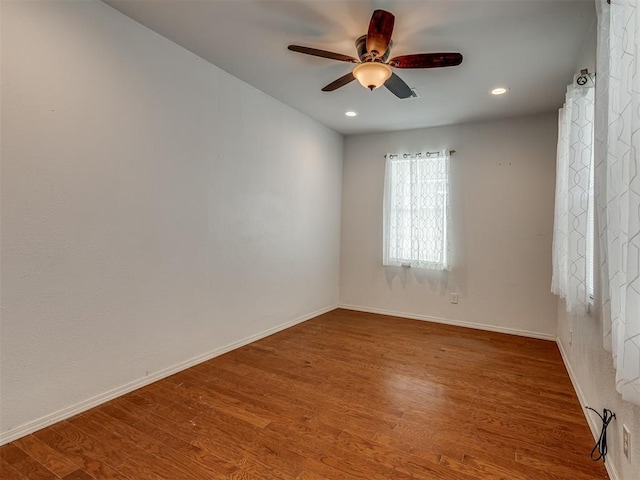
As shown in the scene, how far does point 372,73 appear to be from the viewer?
2.26 metres

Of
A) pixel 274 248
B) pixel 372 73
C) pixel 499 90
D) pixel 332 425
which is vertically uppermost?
pixel 499 90

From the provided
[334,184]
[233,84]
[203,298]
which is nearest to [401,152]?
[334,184]

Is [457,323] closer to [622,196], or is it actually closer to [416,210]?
[416,210]

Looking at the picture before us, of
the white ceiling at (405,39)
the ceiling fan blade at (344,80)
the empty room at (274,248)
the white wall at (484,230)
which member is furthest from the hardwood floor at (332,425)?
the white ceiling at (405,39)

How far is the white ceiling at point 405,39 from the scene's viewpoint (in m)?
2.12

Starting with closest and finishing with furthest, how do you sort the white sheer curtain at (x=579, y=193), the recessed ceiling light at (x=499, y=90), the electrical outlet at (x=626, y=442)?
the electrical outlet at (x=626, y=442)
the white sheer curtain at (x=579, y=193)
the recessed ceiling light at (x=499, y=90)

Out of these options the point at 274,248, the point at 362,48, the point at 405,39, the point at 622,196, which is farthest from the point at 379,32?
the point at 274,248

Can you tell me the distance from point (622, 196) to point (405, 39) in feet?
6.31

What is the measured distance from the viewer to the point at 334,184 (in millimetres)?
4863

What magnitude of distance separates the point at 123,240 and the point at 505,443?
8.85ft

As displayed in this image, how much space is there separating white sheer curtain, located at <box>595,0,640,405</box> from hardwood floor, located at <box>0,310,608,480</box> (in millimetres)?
930

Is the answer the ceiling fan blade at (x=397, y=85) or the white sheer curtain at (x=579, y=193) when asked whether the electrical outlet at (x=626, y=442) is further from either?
the ceiling fan blade at (x=397, y=85)

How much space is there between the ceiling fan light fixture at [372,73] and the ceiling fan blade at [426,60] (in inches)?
3.2

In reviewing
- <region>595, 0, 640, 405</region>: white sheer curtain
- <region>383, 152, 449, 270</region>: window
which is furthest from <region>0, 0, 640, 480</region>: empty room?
<region>383, 152, 449, 270</region>: window
